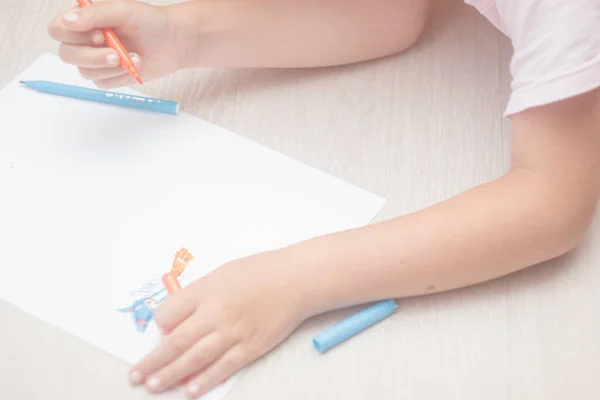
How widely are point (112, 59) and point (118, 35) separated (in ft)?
0.13

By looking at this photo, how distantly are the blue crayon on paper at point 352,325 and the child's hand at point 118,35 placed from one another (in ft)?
0.94

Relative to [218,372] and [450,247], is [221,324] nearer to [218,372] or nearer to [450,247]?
[218,372]

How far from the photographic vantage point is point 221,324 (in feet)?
1.80

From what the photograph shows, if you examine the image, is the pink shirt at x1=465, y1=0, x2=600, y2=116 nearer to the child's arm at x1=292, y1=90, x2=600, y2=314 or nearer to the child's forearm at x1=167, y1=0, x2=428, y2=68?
the child's arm at x1=292, y1=90, x2=600, y2=314

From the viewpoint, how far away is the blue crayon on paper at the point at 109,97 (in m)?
0.71

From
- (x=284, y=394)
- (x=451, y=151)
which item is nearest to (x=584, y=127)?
(x=451, y=151)

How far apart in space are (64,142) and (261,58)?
0.66 ft

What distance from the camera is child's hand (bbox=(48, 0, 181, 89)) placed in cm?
63

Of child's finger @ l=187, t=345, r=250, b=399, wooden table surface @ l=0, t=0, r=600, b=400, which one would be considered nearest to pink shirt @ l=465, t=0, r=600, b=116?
wooden table surface @ l=0, t=0, r=600, b=400

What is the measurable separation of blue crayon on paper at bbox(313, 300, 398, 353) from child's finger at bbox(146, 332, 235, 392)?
0.07 metres

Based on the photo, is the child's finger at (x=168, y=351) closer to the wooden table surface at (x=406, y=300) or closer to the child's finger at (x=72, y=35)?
the wooden table surface at (x=406, y=300)

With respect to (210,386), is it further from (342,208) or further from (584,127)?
(584,127)


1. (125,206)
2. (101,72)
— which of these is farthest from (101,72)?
(125,206)

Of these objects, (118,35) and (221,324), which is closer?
(221,324)
